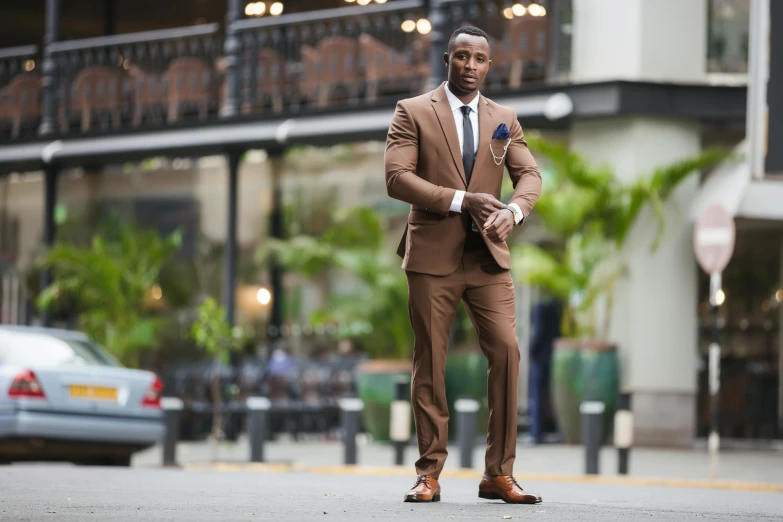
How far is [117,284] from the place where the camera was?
2047cm

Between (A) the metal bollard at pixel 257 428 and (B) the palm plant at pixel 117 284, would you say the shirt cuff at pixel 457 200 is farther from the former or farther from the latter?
(B) the palm plant at pixel 117 284

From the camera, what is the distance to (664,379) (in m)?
17.9

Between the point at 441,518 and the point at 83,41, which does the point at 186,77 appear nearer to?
the point at 83,41

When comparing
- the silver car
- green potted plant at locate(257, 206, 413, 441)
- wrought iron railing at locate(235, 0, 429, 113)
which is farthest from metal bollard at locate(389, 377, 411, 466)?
wrought iron railing at locate(235, 0, 429, 113)

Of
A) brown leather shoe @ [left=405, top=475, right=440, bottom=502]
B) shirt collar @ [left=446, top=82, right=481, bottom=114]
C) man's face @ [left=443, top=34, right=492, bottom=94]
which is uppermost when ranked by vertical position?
man's face @ [left=443, top=34, right=492, bottom=94]

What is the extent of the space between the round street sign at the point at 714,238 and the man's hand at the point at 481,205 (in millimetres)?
7538

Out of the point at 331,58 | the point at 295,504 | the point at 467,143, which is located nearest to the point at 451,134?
the point at 467,143

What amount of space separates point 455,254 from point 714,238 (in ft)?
25.0

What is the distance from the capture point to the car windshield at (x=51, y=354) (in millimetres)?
12852

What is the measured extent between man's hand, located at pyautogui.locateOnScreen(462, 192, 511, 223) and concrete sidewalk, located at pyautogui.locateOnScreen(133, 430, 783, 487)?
6604 millimetres

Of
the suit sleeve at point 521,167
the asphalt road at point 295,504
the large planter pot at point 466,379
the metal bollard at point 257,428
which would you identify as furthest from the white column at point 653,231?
the suit sleeve at point 521,167

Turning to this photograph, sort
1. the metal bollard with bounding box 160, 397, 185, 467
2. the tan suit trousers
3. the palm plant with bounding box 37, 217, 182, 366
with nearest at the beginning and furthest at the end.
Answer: the tan suit trousers, the metal bollard with bounding box 160, 397, 185, 467, the palm plant with bounding box 37, 217, 182, 366

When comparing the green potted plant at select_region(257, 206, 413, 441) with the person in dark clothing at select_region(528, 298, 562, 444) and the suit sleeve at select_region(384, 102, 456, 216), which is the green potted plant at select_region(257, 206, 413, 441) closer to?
the person in dark clothing at select_region(528, 298, 562, 444)

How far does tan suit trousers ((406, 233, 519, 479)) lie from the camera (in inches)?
263
